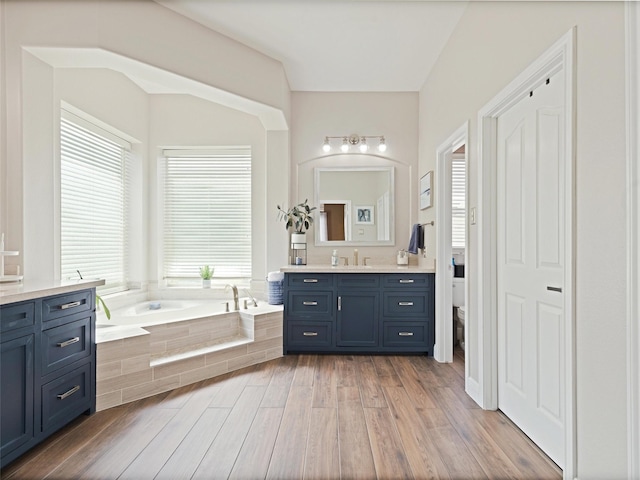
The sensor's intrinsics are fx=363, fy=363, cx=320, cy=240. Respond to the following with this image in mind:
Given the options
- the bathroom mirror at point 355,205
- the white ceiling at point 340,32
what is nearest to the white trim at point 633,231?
the white ceiling at point 340,32

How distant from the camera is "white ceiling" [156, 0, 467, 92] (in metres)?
2.73

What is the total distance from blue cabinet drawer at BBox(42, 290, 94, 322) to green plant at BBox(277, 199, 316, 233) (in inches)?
83.8

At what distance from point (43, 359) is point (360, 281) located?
2.56m

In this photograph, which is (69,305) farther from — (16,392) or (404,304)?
(404,304)

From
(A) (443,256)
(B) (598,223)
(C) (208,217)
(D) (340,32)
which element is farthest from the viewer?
(C) (208,217)

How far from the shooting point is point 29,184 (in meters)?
2.36

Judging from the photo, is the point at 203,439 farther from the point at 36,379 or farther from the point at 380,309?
the point at 380,309

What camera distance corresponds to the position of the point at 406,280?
3.66 metres

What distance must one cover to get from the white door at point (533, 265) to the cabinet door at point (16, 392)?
2642 millimetres

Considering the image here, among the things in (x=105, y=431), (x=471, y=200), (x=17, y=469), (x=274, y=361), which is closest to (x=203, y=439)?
(x=105, y=431)

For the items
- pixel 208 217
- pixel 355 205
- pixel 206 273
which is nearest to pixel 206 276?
pixel 206 273

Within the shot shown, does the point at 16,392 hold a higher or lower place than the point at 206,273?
lower

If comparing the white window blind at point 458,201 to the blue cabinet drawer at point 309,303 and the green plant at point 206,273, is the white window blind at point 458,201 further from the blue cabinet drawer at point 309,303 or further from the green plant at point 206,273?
the green plant at point 206,273

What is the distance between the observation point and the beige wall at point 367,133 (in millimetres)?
4301
